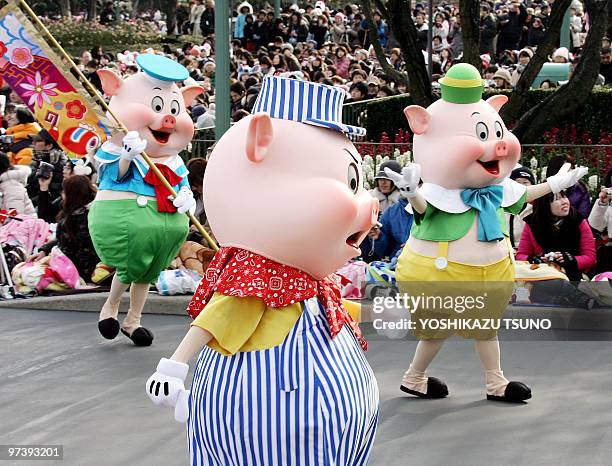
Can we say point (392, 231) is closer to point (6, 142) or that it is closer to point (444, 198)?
point (444, 198)

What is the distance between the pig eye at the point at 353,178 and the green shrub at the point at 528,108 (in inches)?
406

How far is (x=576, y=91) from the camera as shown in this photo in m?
13.4

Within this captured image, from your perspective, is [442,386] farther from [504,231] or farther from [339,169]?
[339,169]

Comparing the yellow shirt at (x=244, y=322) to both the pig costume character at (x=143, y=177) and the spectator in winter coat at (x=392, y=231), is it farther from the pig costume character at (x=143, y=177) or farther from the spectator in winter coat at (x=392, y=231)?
the spectator in winter coat at (x=392, y=231)

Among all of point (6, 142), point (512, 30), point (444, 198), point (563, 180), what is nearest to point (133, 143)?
point (444, 198)

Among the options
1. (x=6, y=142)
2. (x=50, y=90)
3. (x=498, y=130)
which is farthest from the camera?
(x=6, y=142)

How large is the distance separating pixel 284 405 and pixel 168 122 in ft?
13.3

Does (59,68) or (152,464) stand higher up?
(59,68)

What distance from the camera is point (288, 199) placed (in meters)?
4.89

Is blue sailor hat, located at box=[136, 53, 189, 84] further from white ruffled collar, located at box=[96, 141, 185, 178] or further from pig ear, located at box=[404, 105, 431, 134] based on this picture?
pig ear, located at box=[404, 105, 431, 134]

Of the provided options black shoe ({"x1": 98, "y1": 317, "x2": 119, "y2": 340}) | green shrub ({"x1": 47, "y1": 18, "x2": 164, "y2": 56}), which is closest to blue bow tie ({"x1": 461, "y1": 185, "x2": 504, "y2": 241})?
black shoe ({"x1": 98, "y1": 317, "x2": 119, "y2": 340})

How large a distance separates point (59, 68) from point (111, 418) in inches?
84.2

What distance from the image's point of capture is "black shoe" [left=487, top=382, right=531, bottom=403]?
7.77 meters

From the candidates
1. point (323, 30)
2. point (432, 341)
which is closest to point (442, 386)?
point (432, 341)
